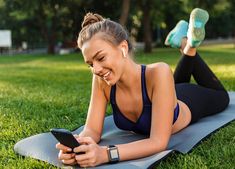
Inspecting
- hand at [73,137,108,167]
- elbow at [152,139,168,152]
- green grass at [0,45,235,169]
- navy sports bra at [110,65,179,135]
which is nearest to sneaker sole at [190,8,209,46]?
green grass at [0,45,235,169]

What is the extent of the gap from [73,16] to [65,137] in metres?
30.6

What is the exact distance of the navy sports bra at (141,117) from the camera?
10.4 feet

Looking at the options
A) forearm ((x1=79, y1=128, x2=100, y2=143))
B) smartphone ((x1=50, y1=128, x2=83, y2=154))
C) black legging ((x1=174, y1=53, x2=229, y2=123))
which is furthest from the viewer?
black legging ((x1=174, y1=53, x2=229, y2=123))

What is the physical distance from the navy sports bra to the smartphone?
2.22 feet

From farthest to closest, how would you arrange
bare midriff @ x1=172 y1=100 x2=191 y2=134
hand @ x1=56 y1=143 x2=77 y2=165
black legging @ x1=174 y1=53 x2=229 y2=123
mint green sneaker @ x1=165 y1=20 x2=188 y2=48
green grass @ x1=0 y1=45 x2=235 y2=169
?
mint green sneaker @ x1=165 y1=20 x2=188 y2=48 < black legging @ x1=174 y1=53 x2=229 y2=123 < bare midriff @ x1=172 y1=100 x2=191 y2=134 < green grass @ x1=0 y1=45 x2=235 y2=169 < hand @ x1=56 y1=143 x2=77 y2=165

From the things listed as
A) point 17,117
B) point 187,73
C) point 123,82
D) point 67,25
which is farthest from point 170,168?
point 67,25

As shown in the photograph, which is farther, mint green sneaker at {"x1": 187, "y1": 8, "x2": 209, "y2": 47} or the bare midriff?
mint green sneaker at {"x1": 187, "y1": 8, "x2": 209, "y2": 47}

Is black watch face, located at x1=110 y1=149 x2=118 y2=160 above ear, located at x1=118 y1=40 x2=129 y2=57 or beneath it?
beneath

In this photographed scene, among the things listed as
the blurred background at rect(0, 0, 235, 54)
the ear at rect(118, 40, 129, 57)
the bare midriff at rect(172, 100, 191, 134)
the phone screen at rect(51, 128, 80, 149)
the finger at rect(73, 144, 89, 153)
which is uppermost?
the ear at rect(118, 40, 129, 57)

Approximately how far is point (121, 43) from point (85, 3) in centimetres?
2495

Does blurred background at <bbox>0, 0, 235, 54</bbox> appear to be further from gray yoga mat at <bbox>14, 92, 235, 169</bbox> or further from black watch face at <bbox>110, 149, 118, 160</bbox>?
black watch face at <bbox>110, 149, 118, 160</bbox>

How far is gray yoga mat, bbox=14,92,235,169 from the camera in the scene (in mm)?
Result: 2844

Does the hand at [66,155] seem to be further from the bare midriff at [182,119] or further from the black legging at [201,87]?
the black legging at [201,87]

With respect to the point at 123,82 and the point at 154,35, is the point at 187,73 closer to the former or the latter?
the point at 123,82
